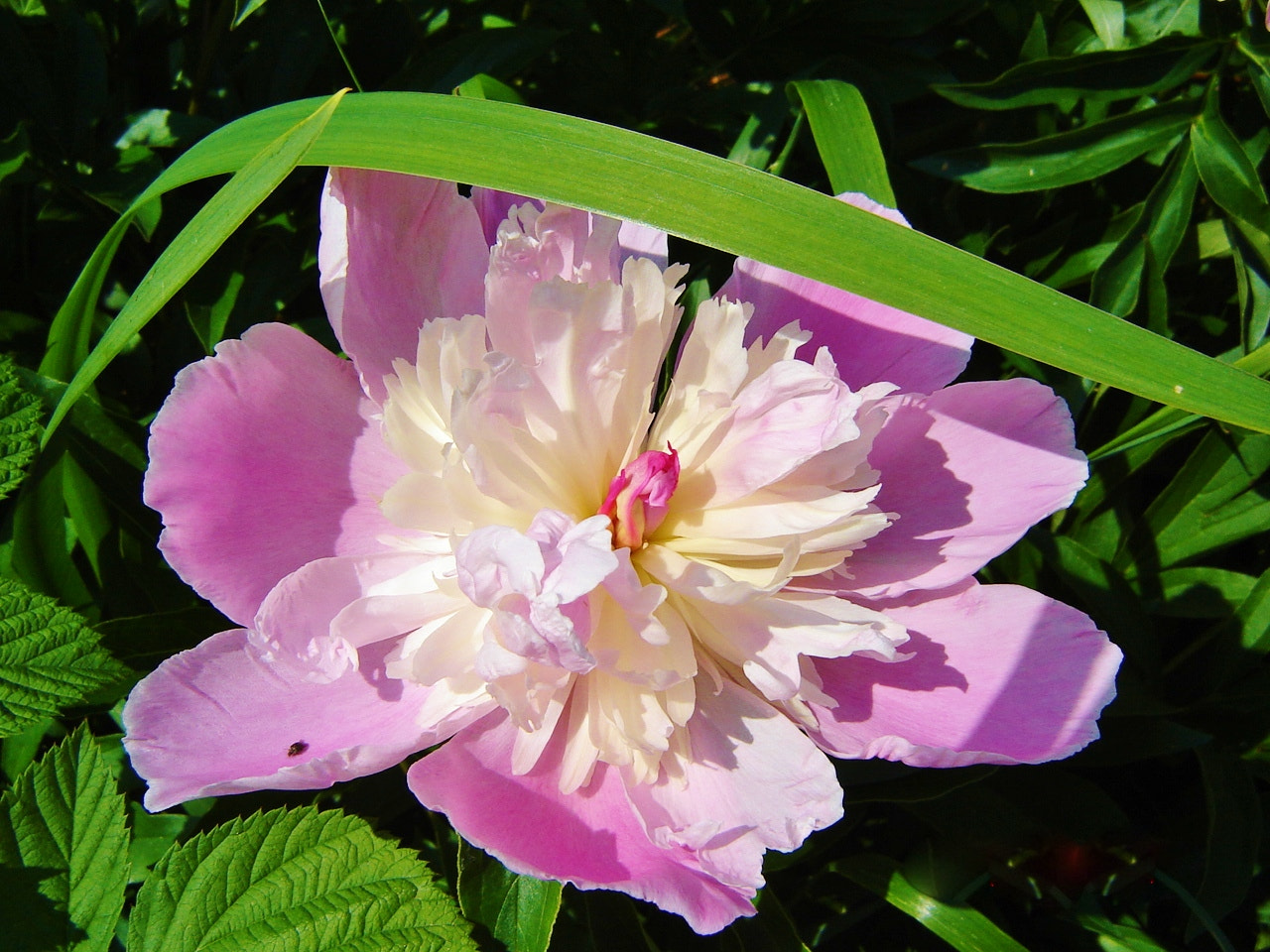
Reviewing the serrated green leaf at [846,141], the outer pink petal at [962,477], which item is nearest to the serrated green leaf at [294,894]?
the outer pink petal at [962,477]

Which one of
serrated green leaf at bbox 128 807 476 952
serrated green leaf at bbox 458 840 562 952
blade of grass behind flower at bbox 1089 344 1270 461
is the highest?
blade of grass behind flower at bbox 1089 344 1270 461

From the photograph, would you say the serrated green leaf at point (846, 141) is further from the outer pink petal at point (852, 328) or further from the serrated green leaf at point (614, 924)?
the serrated green leaf at point (614, 924)

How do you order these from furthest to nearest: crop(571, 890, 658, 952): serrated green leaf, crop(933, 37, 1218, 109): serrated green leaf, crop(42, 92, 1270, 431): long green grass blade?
crop(933, 37, 1218, 109): serrated green leaf, crop(571, 890, 658, 952): serrated green leaf, crop(42, 92, 1270, 431): long green grass blade

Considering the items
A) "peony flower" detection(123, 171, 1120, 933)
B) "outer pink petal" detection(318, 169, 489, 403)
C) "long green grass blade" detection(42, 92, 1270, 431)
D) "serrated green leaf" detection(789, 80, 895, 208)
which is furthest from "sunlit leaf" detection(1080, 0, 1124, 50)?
"outer pink petal" detection(318, 169, 489, 403)

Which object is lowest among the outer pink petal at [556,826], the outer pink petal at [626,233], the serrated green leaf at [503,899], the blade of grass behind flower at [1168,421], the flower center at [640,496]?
the serrated green leaf at [503,899]

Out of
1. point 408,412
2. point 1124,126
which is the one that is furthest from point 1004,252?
point 408,412

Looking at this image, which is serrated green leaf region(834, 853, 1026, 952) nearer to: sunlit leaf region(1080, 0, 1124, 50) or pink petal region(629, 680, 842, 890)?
pink petal region(629, 680, 842, 890)

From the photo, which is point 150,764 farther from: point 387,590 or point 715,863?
point 715,863
